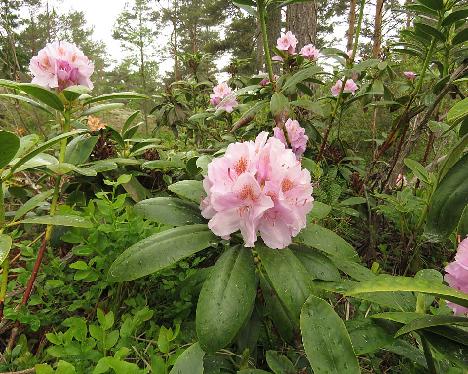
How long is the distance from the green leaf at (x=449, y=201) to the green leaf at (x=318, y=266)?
0.28 meters

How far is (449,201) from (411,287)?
497 millimetres

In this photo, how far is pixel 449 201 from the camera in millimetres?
957

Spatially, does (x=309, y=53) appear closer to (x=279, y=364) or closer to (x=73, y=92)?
(x=73, y=92)

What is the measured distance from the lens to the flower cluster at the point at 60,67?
1466 millimetres

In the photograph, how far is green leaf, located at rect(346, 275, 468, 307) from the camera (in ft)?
1.84

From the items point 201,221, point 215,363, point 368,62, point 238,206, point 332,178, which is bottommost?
point 332,178

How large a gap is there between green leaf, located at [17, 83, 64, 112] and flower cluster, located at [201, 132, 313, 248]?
72cm

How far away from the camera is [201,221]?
45.1 inches

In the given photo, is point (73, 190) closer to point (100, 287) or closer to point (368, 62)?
point (100, 287)

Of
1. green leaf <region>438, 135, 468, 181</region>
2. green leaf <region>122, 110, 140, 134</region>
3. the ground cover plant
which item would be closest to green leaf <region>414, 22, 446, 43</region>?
the ground cover plant

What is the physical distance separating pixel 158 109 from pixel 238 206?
331 centimetres

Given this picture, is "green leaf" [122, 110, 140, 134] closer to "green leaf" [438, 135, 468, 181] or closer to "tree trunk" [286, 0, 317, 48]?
"green leaf" [438, 135, 468, 181]

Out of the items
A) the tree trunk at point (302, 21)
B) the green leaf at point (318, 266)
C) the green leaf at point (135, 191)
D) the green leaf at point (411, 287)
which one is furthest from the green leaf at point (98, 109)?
the tree trunk at point (302, 21)

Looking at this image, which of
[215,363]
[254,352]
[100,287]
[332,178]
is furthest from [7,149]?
[332,178]
